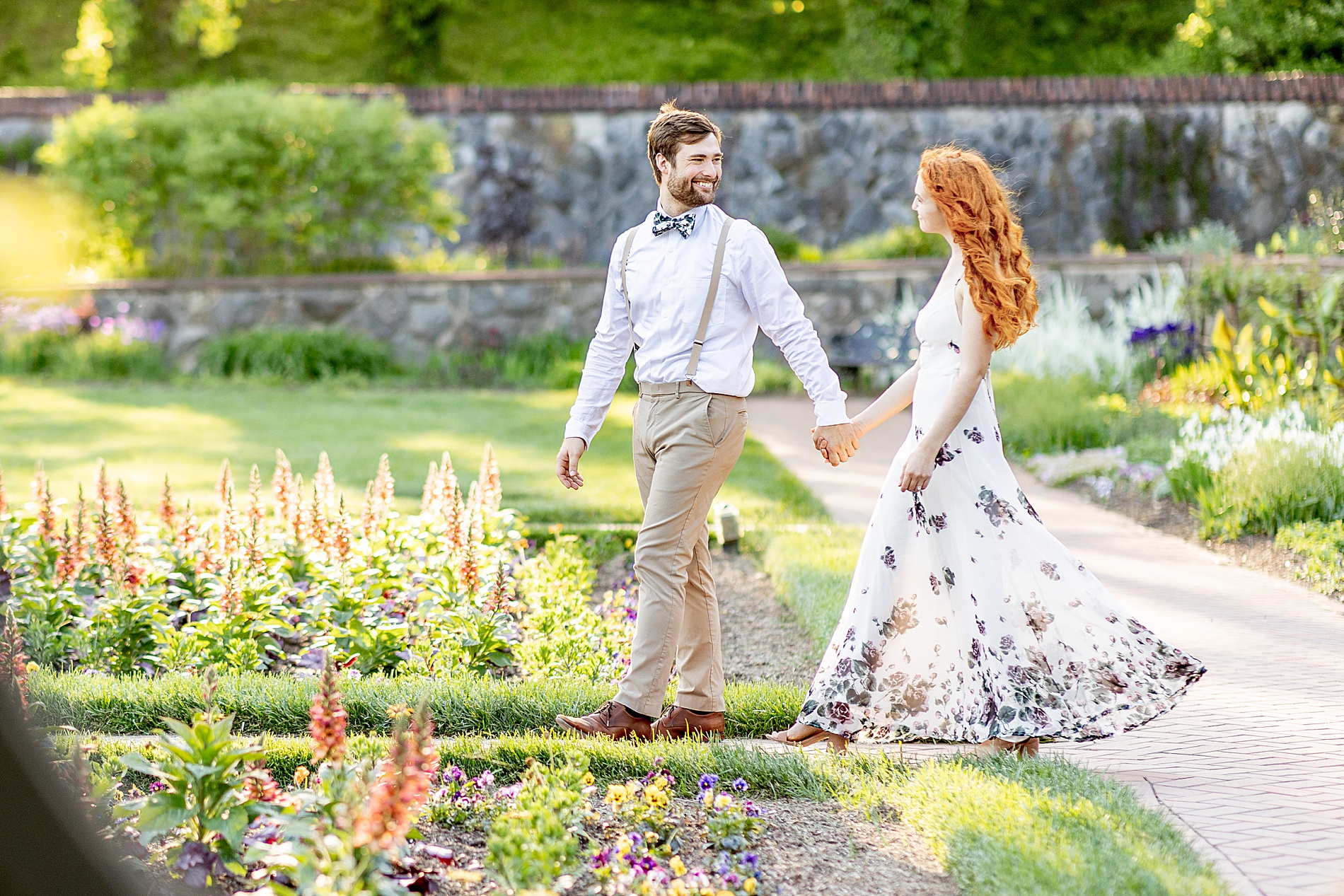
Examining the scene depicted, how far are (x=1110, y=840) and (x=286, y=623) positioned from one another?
3180 mm

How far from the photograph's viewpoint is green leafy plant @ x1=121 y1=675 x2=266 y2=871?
8.20 feet

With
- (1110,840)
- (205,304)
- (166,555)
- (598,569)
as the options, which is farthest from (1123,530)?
(205,304)

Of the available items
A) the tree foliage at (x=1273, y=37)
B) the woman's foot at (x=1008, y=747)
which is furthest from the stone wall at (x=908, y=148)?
the woman's foot at (x=1008, y=747)

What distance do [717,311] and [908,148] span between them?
15.1 meters

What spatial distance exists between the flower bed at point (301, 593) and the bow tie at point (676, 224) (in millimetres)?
1588

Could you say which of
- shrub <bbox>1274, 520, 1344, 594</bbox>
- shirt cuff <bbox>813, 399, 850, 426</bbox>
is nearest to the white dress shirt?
shirt cuff <bbox>813, 399, 850, 426</bbox>

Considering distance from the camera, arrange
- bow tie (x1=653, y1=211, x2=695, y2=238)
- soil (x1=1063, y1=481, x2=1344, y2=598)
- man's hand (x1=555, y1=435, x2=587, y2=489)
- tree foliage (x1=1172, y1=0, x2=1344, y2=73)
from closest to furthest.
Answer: bow tie (x1=653, y1=211, x2=695, y2=238) < man's hand (x1=555, y1=435, x2=587, y2=489) < soil (x1=1063, y1=481, x2=1344, y2=598) < tree foliage (x1=1172, y1=0, x2=1344, y2=73)

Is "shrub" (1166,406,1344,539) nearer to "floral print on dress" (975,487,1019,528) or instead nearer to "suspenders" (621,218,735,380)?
"floral print on dress" (975,487,1019,528)

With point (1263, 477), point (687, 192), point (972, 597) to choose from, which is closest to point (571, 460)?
point (687, 192)

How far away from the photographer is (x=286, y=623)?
4719mm

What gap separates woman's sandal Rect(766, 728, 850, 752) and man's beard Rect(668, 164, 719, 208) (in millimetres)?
1622

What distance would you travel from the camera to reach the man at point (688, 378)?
3.67m

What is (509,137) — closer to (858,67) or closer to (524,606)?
(858,67)

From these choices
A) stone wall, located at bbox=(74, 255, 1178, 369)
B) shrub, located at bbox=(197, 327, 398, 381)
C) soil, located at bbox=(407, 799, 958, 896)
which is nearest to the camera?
soil, located at bbox=(407, 799, 958, 896)
